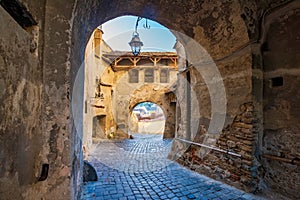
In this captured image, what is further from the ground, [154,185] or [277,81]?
[277,81]

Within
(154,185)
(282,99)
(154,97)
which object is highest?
(154,97)

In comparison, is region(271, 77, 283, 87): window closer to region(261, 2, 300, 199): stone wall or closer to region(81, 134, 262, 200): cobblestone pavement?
region(261, 2, 300, 199): stone wall

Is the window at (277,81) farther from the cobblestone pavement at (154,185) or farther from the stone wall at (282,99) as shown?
the cobblestone pavement at (154,185)

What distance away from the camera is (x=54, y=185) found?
60.3 inches

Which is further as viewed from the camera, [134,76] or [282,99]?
[134,76]

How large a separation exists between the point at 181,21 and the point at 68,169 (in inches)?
136

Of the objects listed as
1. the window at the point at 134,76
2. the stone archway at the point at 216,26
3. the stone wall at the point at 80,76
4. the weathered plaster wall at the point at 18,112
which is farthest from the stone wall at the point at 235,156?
the window at the point at 134,76

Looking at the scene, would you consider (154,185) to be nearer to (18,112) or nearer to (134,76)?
(18,112)

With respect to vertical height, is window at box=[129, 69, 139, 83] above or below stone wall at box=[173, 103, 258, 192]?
above

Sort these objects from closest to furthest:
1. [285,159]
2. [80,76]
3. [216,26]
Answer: [80,76], [285,159], [216,26]

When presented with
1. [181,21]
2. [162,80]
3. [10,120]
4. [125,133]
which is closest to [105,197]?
[10,120]

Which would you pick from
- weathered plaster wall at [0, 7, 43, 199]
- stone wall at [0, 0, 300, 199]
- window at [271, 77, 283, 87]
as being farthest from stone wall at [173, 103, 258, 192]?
weathered plaster wall at [0, 7, 43, 199]

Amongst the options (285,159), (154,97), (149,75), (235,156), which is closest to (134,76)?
(149,75)

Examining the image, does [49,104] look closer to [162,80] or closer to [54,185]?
[54,185]
